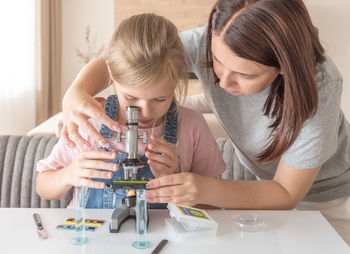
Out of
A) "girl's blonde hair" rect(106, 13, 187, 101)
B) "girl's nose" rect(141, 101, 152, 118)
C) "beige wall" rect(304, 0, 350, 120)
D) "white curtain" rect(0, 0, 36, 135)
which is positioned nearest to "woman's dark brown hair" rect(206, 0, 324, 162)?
"girl's blonde hair" rect(106, 13, 187, 101)

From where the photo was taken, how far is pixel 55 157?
123cm

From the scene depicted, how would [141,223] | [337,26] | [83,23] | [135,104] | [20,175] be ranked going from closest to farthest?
[141,223]
[135,104]
[20,175]
[337,26]
[83,23]

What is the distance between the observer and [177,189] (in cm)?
101

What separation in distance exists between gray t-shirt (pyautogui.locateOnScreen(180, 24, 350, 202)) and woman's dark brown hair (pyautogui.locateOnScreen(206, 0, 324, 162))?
8 centimetres

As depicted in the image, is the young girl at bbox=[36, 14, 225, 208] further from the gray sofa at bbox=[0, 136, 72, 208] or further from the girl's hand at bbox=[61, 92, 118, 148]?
the gray sofa at bbox=[0, 136, 72, 208]

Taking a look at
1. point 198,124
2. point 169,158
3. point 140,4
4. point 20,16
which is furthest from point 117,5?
point 169,158

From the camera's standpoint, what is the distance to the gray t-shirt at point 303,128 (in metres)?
1.10

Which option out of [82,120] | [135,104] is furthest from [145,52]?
[82,120]

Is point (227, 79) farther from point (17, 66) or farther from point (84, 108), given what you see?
point (17, 66)

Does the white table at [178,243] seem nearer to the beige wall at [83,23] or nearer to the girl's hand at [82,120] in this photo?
the girl's hand at [82,120]

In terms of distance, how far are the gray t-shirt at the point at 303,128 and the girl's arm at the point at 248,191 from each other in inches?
1.7

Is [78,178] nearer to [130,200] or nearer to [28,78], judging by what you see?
[130,200]

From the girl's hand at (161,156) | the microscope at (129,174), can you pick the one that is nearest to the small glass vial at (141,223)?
the microscope at (129,174)

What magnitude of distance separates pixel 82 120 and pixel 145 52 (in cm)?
24
